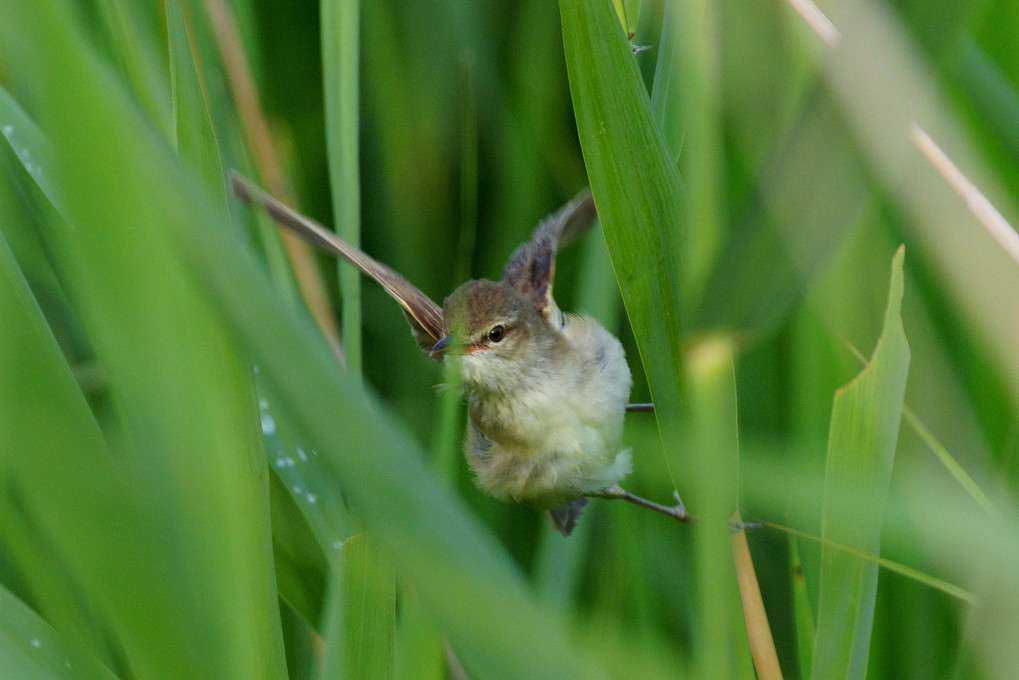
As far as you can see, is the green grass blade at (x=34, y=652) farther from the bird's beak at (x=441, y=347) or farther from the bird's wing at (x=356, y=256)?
the bird's beak at (x=441, y=347)

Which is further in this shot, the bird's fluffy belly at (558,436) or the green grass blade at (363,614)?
the bird's fluffy belly at (558,436)

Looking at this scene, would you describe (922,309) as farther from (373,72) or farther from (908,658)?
(373,72)

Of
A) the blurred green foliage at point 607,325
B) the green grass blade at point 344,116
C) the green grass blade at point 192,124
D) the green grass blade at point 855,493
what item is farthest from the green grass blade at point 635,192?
the green grass blade at point 344,116

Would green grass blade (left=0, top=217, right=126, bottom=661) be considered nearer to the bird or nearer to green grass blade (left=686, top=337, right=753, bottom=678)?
green grass blade (left=686, top=337, right=753, bottom=678)

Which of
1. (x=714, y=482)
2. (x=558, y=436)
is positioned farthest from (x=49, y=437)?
(x=558, y=436)

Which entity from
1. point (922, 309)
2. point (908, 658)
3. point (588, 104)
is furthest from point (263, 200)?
point (908, 658)

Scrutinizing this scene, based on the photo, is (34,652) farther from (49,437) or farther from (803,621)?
(803,621)
